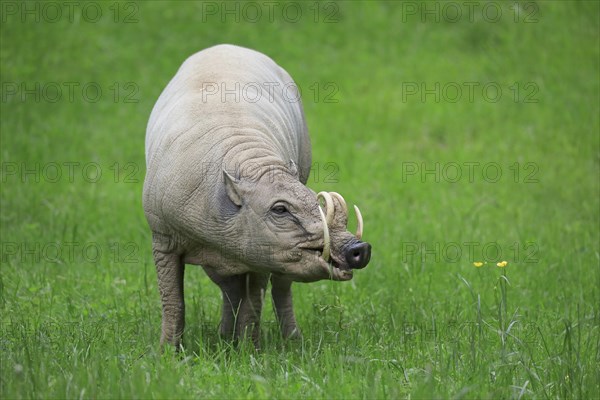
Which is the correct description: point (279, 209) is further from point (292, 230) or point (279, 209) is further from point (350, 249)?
point (350, 249)

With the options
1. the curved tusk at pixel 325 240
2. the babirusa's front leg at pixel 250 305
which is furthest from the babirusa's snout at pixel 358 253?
the babirusa's front leg at pixel 250 305

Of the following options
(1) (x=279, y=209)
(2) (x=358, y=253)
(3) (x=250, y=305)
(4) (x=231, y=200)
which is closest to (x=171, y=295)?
(3) (x=250, y=305)

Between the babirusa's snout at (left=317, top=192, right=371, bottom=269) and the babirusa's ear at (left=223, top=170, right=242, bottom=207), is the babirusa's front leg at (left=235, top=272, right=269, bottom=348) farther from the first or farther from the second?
the babirusa's snout at (left=317, top=192, right=371, bottom=269)

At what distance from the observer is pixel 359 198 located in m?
11.6

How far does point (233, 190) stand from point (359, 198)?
573 centimetres

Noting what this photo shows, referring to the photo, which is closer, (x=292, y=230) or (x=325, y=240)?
(x=325, y=240)

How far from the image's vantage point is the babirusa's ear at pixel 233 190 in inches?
234

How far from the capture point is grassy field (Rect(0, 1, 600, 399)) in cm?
589

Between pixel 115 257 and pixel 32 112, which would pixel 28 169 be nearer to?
pixel 32 112

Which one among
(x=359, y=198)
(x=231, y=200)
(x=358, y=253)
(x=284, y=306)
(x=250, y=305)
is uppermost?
(x=231, y=200)

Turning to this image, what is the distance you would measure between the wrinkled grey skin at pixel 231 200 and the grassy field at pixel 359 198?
417 mm

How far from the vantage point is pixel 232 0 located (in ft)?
52.3

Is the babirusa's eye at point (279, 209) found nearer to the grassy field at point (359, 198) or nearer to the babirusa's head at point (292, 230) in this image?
the babirusa's head at point (292, 230)

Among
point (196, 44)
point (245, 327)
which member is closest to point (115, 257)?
point (245, 327)
